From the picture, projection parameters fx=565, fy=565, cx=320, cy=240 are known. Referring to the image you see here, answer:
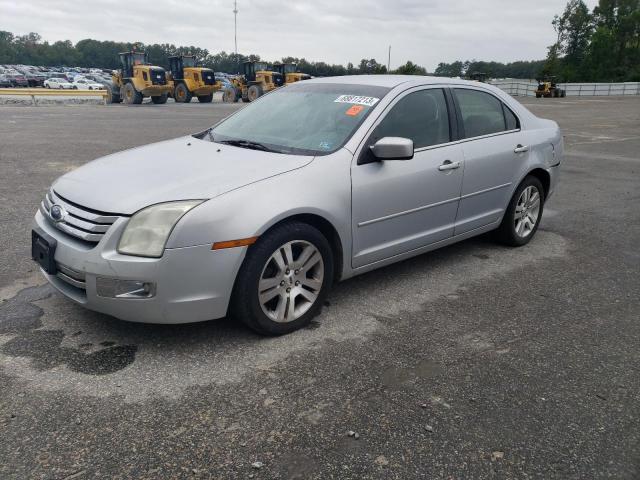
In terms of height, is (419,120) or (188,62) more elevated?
(188,62)

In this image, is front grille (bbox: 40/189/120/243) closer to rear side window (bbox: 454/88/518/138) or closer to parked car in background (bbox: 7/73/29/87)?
rear side window (bbox: 454/88/518/138)

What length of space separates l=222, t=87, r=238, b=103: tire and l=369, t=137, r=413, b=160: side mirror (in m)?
32.1

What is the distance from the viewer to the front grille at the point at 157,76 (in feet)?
90.1

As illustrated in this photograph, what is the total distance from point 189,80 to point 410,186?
2941cm

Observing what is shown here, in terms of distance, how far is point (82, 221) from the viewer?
10.3ft

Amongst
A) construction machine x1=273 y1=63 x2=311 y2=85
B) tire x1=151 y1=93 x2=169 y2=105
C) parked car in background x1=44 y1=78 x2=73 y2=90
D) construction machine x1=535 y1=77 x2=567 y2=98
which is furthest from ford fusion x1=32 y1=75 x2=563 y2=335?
construction machine x1=535 y1=77 x2=567 y2=98

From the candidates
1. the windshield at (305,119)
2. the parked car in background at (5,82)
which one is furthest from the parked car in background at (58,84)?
the windshield at (305,119)

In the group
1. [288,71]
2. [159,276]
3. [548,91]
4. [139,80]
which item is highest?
[288,71]

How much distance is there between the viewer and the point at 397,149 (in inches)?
144

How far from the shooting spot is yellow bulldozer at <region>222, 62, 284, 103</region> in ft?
105

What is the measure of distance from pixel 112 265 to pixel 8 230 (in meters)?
3.22

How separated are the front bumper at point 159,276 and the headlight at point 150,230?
1.5 inches

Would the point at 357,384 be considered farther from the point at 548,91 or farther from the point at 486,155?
the point at 548,91

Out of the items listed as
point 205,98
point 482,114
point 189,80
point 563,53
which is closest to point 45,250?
point 482,114
